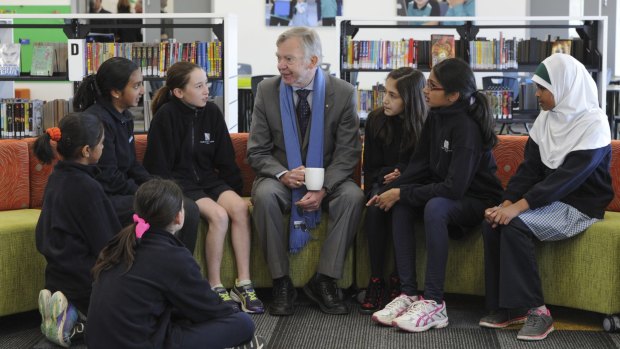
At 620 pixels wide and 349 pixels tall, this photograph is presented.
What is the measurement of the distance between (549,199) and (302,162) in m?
1.17

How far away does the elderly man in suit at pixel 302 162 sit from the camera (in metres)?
3.92

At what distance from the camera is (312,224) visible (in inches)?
157

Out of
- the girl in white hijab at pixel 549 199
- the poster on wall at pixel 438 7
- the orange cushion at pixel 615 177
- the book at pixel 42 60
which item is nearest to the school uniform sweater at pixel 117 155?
the girl in white hijab at pixel 549 199

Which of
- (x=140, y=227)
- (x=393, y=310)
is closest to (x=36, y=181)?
(x=140, y=227)

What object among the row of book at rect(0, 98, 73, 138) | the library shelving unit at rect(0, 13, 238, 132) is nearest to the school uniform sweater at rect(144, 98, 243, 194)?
the library shelving unit at rect(0, 13, 238, 132)

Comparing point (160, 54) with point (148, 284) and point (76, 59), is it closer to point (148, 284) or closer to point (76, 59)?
point (76, 59)

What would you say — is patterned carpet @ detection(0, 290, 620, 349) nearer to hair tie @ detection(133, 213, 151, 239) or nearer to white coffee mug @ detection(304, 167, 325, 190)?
white coffee mug @ detection(304, 167, 325, 190)

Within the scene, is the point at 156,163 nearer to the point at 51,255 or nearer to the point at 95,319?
the point at 51,255

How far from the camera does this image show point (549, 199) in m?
3.57

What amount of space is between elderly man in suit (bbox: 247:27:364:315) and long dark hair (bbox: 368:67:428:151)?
0.26 meters

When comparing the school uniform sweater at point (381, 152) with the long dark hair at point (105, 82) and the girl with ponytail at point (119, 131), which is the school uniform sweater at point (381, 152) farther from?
the long dark hair at point (105, 82)

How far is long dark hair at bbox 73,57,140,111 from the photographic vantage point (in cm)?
396

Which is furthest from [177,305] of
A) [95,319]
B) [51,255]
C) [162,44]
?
[162,44]

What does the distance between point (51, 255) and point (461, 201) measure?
1.66 metres
